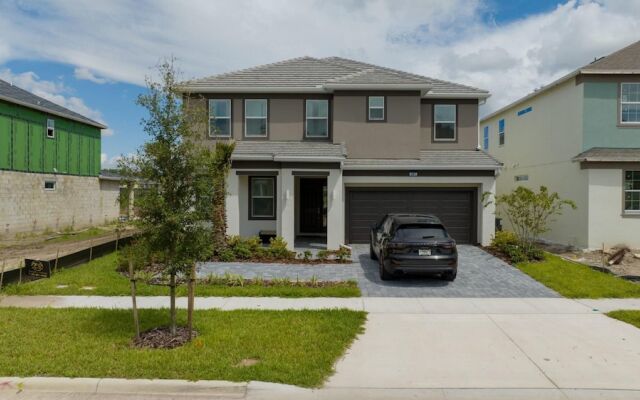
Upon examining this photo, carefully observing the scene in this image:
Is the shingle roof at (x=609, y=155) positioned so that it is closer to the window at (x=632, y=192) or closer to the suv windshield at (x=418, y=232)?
the window at (x=632, y=192)

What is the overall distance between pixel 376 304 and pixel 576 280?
579 cm

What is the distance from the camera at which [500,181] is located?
2408 cm

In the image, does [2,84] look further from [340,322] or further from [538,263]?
[538,263]

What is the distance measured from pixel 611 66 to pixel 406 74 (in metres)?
7.67

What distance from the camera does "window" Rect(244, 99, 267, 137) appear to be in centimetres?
1739

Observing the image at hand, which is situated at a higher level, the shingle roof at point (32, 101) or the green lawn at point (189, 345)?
the shingle roof at point (32, 101)

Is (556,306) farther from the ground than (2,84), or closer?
closer

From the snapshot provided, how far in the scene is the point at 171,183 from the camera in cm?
624

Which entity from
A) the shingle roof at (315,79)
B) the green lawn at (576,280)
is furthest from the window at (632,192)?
the shingle roof at (315,79)

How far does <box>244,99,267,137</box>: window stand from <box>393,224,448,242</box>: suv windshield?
8.92 m

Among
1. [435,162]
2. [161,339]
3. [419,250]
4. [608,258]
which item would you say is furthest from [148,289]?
[608,258]

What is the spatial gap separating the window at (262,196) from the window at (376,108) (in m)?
4.78

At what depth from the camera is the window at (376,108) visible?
16.7m

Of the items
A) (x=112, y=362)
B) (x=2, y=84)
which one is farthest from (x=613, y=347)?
(x=2, y=84)
